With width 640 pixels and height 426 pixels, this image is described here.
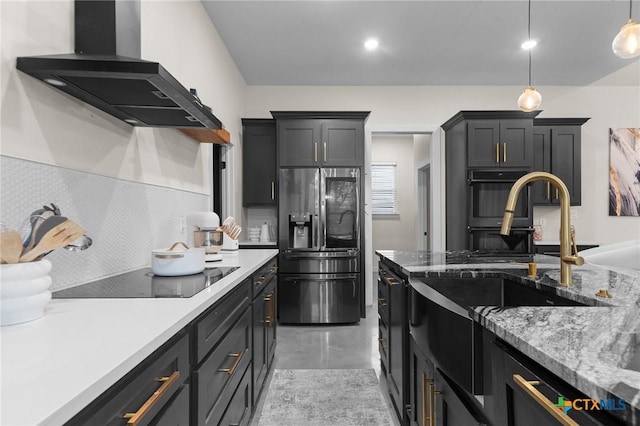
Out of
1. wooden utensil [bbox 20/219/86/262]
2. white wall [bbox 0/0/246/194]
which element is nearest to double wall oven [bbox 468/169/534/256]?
white wall [bbox 0/0/246/194]

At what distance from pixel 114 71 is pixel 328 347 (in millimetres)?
2918

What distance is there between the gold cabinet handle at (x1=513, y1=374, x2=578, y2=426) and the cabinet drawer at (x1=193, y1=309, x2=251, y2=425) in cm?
91

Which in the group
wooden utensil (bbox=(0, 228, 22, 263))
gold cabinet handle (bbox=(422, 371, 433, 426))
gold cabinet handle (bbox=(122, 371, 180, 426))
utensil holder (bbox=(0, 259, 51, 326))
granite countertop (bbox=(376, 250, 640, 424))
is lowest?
gold cabinet handle (bbox=(422, 371, 433, 426))

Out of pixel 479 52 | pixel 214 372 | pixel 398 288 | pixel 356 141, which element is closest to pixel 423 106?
pixel 479 52

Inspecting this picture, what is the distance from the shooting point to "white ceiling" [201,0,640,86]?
3156 mm

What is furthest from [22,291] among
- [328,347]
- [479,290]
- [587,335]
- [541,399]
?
[328,347]

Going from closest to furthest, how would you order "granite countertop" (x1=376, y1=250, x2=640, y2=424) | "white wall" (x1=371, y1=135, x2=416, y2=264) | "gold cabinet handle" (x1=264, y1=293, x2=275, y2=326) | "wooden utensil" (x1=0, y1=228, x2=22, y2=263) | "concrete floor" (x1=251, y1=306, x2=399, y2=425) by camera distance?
"granite countertop" (x1=376, y1=250, x2=640, y2=424), "wooden utensil" (x1=0, y1=228, x2=22, y2=263), "gold cabinet handle" (x1=264, y1=293, x2=275, y2=326), "concrete floor" (x1=251, y1=306, x2=399, y2=425), "white wall" (x1=371, y1=135, x2=416, y2=264)

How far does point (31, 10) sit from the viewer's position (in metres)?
1.25

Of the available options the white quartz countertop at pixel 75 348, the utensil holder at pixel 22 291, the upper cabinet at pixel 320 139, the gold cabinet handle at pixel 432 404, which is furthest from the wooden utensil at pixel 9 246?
the upper cabinet at pixel 320 139

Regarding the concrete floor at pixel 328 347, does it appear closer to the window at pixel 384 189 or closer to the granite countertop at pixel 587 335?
the granite countertop at pixel 587 335

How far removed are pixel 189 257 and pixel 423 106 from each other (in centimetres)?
422

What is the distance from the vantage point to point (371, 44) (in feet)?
12.3

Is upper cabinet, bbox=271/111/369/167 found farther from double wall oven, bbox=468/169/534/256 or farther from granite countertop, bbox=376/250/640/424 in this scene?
granite countertop, bbox=376/250/640/424

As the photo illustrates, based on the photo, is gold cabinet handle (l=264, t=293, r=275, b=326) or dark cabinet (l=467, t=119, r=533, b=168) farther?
dark cabinet (l=467, t=119, r=533, b=168)
